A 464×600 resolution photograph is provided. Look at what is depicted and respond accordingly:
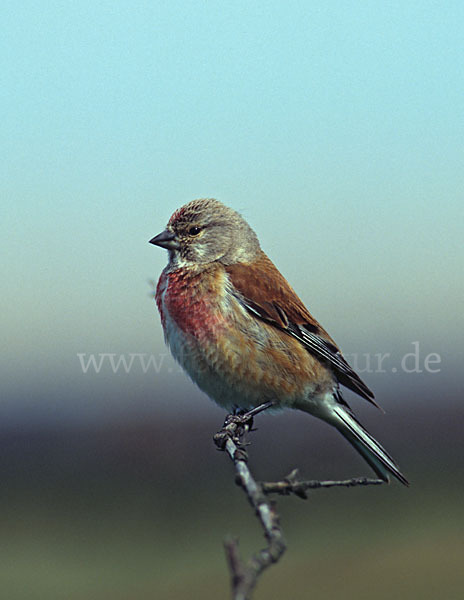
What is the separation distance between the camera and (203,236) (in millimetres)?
5051

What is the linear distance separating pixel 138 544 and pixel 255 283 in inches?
1003

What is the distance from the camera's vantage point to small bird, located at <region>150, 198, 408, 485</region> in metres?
4.56

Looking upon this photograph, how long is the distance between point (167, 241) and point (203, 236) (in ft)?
0.83

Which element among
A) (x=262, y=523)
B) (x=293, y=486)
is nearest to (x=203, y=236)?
A: (x=293, y=486)

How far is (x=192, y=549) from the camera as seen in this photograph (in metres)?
29.8

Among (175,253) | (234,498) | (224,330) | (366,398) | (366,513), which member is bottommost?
(366,513)

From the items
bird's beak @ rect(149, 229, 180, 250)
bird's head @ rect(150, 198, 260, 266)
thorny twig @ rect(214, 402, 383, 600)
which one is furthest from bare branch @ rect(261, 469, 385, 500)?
bird's beak @ rect(149, 229, 180, 250)

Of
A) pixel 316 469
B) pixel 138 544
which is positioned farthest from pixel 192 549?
pixel 316 469

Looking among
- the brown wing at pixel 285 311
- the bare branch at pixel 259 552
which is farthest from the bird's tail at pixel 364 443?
the bare branch at pixel 259 552

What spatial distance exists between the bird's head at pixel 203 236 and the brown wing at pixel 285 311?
138mm

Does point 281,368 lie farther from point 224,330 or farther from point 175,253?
point 175,253

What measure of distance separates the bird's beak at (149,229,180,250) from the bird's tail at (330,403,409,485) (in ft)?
5.12

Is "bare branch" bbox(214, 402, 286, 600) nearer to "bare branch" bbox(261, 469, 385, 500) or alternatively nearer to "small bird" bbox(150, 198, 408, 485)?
"bare branch" bbox(261, 469, 385, 500)

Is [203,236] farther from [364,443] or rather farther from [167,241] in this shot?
[364,443]
